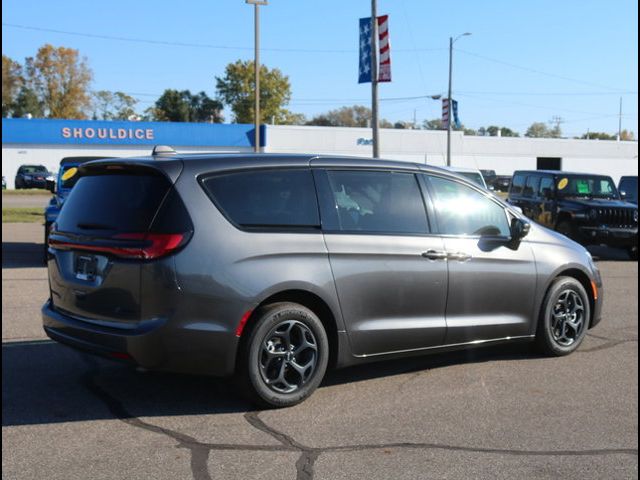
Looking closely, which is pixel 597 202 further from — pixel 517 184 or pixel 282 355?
pixel 282 355

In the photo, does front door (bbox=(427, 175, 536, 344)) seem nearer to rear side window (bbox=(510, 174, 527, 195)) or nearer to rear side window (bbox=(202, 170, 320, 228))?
rear side window (bbox=(202, 170, 320, 228))

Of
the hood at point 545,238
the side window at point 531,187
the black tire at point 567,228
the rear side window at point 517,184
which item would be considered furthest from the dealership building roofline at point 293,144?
the hood at point 545,238

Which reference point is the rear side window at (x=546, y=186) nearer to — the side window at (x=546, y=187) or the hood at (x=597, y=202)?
the side window at (x=546, y=187)

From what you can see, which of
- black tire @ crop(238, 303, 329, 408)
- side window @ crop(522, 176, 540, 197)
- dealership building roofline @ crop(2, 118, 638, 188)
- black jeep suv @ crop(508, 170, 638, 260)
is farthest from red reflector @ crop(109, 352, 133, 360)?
dealership building roofline @ crop(2, 118, 638, 188)

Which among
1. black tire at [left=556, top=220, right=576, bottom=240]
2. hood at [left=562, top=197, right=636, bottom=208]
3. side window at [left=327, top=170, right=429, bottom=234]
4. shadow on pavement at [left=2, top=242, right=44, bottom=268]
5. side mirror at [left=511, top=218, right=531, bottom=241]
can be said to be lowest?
shadow on pavement at [left=2, top=242, right=44, bottom=268]

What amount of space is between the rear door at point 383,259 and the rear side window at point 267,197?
0.43ft

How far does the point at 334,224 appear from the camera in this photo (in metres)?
5.60

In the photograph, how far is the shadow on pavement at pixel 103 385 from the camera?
5.20m

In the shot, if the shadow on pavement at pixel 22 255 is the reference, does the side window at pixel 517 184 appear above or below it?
above

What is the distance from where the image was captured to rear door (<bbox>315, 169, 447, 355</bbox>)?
5559mm

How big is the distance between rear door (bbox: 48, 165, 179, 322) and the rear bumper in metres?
0.11

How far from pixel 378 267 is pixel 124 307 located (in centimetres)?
190

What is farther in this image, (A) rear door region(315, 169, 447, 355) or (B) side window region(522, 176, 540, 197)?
(B) side window region(522, 176, 540, 197)

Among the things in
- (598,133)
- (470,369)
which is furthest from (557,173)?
(598,133)
